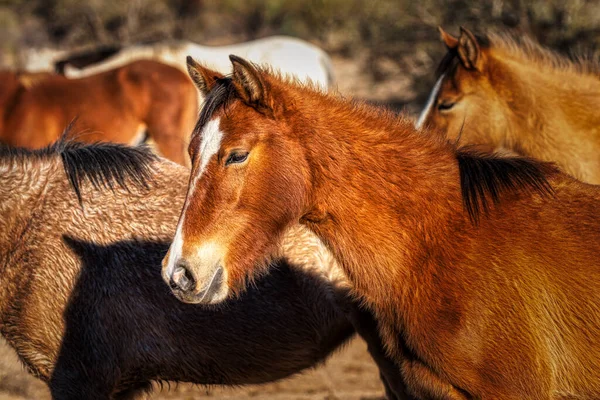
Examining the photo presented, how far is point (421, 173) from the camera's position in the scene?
290 cm

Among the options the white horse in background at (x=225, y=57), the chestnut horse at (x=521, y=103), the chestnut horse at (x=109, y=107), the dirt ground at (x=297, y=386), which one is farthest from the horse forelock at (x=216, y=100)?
the white horse in background at (x=225, y=57)

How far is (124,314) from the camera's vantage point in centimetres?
366

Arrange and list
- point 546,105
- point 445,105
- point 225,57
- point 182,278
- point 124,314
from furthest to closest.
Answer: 1. point 225,57
2. point 445,105
3. point 546,105
4. point 124,314
5. point 182,278

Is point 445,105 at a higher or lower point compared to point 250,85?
lower

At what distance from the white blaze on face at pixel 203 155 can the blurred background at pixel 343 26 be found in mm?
4840

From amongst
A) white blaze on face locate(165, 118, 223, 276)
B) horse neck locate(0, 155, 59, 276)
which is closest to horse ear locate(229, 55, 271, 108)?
white blaze on face locate(165, 118, 223, 276)

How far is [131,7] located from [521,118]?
59.6 ft

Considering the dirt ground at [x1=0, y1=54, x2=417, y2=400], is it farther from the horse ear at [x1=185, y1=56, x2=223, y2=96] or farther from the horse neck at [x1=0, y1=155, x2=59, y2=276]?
the horse ear at [x1=185, y1=56, x2=223, y2=96]

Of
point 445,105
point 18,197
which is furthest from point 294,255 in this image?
point 445,105

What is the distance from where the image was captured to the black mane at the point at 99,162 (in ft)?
12.8

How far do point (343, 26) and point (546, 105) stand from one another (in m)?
17.1

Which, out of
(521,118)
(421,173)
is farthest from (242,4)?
(421,173)

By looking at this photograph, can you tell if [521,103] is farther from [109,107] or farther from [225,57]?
[225,57]

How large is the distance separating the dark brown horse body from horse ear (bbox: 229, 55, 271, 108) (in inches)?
48.0
